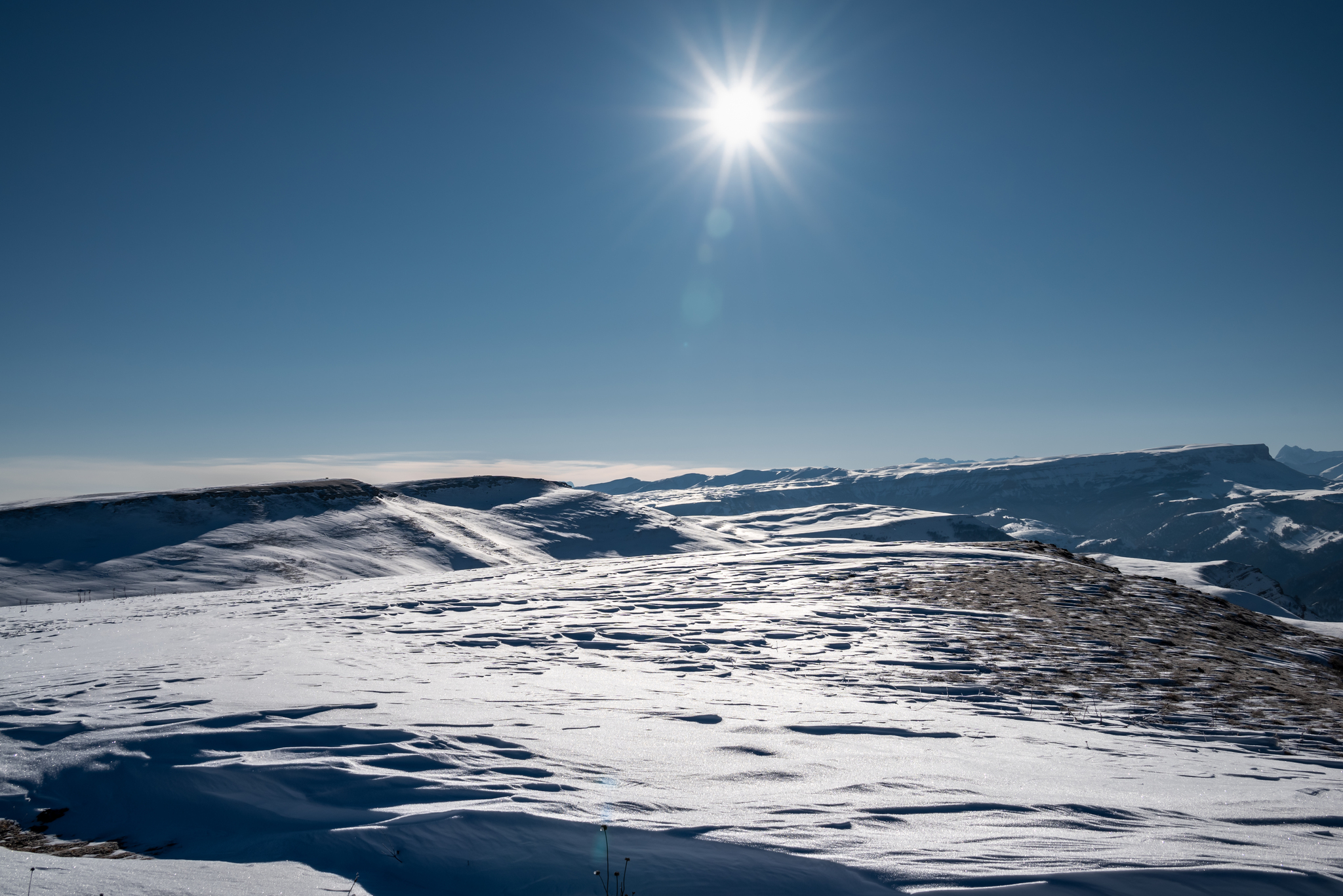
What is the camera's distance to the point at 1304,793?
217 inches

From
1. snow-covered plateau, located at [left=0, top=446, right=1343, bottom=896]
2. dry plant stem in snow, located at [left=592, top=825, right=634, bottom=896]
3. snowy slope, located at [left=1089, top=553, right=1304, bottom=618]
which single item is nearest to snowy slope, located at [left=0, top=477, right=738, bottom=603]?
snow-covered plateau, located at [left=0, top=446, right=1343, bottom=896]

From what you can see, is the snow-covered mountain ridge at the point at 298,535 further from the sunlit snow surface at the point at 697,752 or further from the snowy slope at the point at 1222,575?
the snowy slope at the point at 1222,575

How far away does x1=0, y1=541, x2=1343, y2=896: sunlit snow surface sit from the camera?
383 centimetres

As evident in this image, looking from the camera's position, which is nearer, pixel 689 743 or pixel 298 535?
pixel 689 743

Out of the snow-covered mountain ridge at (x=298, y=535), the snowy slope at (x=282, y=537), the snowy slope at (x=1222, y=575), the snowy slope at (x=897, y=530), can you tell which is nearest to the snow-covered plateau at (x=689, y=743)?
the snow-covered mountain ridge at (x=298, y=535)

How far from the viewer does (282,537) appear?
47.7 metres

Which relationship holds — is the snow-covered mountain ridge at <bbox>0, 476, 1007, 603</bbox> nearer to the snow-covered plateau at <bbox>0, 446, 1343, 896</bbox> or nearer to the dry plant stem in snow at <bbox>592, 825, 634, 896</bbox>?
the snow-covered plateau at <bbox>0, 446, 1343, 896</bbox>

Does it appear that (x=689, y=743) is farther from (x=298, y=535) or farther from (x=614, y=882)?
(x=298, y=535)

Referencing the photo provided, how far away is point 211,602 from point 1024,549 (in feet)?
87.4

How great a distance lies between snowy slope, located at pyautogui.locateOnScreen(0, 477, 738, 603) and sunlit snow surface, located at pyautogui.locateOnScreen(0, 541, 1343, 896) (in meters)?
27.5

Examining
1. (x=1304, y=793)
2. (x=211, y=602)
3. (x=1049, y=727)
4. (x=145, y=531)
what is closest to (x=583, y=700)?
(x=1049, y=727)

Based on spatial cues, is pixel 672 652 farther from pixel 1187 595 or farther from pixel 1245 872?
pixel 1187 595

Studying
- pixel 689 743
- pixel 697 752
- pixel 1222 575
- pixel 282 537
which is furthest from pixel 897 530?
pixel 697 752

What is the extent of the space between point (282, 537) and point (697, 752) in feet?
167
